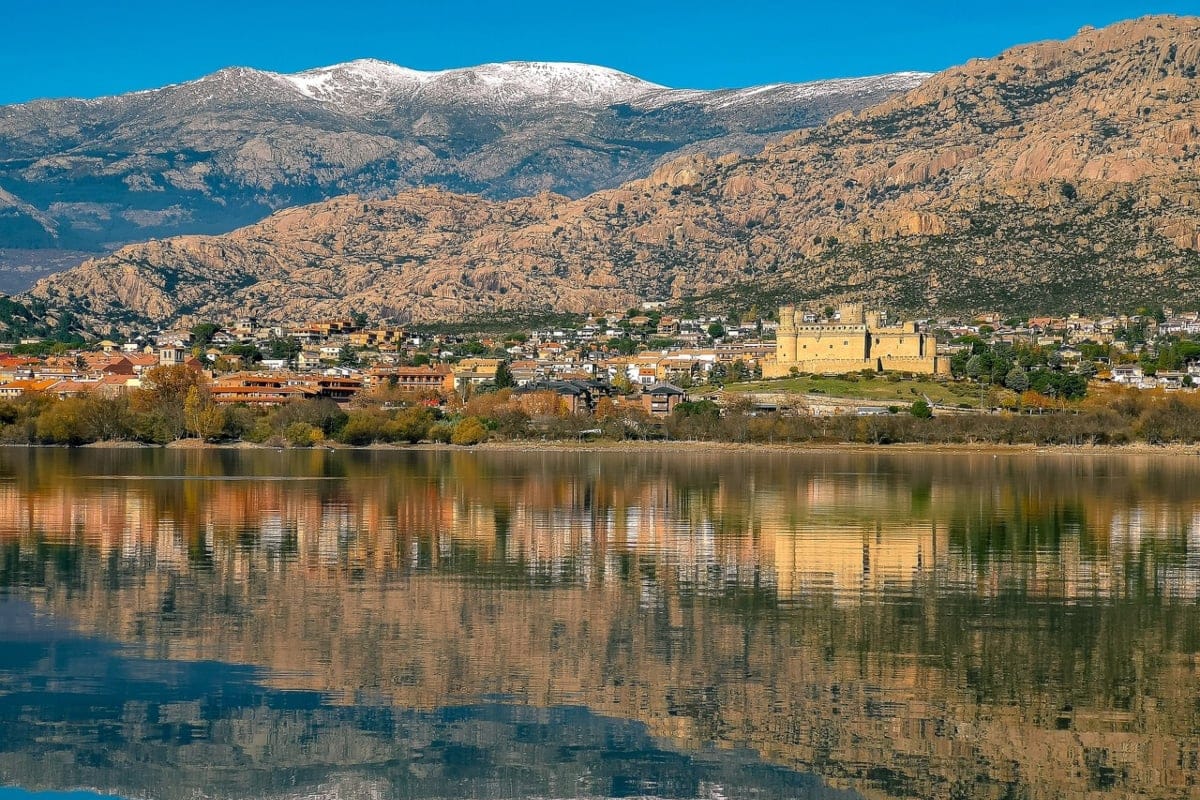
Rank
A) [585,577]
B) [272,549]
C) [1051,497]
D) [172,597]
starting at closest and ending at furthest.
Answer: [172,597] < [585,577] < [272,549] < [1051,497]

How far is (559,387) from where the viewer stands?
156 meters

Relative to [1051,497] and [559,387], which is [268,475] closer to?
[1051,497]

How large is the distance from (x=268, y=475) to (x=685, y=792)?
61.4 meters

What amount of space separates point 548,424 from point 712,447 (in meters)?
17.5

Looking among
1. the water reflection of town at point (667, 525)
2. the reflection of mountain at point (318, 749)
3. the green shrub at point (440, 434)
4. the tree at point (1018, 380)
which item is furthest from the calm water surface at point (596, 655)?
the tree at point (1018, 380)

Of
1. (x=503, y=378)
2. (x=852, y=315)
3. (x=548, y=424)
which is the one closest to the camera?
(x=548, y=424)

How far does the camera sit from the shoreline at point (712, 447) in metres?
117

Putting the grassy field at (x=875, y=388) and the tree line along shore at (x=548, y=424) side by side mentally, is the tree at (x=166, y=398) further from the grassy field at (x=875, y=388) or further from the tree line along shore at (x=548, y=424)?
the grassy field at (x=875, y=388)

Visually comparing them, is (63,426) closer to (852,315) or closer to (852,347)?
(852,347)

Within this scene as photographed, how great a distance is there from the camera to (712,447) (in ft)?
403

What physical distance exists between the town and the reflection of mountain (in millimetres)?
99261

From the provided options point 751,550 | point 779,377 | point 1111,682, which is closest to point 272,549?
point 751,550

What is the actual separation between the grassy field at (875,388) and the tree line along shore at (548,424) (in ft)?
21.8

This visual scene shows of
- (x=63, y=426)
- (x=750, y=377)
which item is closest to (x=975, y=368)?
(x=750, y=377)
